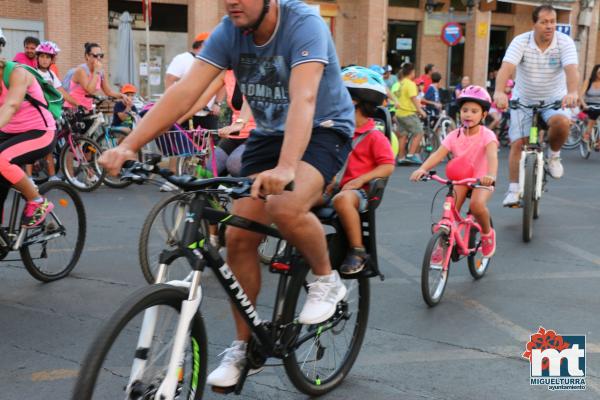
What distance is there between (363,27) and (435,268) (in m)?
22.1

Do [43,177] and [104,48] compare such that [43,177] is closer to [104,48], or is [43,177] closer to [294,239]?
[294,239]

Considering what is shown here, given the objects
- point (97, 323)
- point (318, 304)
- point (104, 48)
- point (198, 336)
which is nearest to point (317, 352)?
point (318, 304)

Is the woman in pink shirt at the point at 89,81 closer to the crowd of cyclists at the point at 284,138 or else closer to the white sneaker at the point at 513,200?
the crowd of cyclists at the point at 284,138

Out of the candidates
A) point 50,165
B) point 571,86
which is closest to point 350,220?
point 571,86

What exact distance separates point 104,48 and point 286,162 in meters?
20.2

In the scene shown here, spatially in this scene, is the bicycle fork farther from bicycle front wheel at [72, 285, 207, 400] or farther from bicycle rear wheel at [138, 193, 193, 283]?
bicycle rear wheel at [138, 193, 193, 283]

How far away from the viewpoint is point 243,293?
3070 millimetres

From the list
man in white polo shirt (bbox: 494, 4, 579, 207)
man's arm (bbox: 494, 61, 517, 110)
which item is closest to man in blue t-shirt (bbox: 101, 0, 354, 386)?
man's arm (bbox: 494, 61, 517, 110)

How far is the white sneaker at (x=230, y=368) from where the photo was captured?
3125 mm

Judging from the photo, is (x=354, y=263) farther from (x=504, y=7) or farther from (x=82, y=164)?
(x=504, y=7)

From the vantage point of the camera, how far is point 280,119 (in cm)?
329

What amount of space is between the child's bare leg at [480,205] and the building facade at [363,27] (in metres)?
12.6

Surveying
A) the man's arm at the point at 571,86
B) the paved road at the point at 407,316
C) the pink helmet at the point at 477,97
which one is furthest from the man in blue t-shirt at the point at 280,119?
the man's arm at the point at 571,86

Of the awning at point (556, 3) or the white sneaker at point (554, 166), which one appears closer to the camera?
the white sneaker at point (554, 166)
